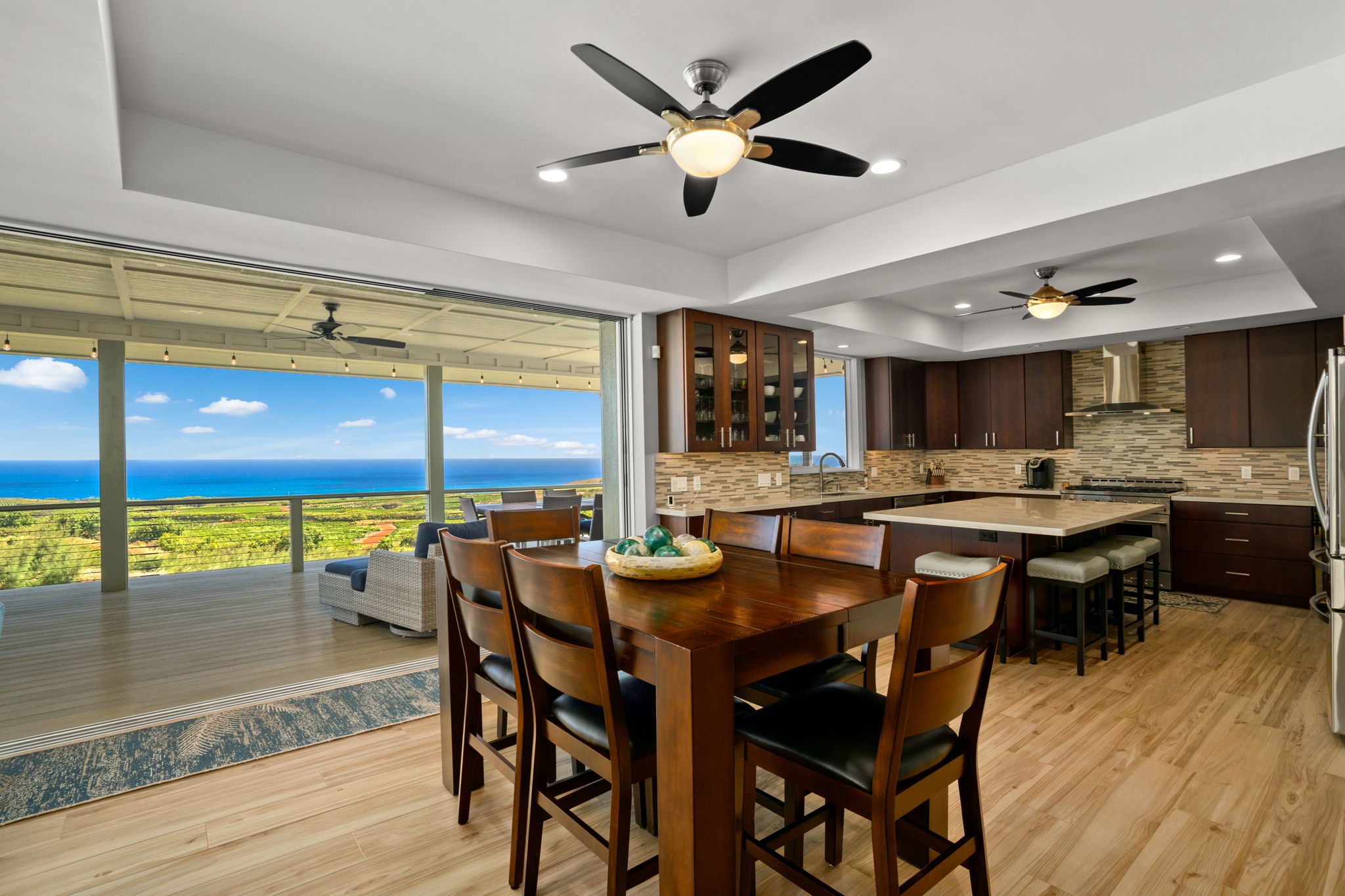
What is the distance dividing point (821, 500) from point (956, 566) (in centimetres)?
202

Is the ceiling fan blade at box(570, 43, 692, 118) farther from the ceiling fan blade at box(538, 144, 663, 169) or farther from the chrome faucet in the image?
the chrome faucet

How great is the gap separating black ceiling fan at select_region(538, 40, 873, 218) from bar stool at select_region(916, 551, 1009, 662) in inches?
93.3

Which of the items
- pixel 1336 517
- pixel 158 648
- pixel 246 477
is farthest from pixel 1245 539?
pixel 246 477

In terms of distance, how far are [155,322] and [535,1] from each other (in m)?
6.24

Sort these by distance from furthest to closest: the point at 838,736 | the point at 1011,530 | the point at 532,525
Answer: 1. the point at 1011,530
2. the point at 532,525
3. the point at 838,736

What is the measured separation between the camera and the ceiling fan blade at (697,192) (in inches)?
94.0

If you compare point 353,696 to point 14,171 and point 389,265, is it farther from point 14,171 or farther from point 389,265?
point 14,171

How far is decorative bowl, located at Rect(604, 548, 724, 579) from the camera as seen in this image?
192 cm

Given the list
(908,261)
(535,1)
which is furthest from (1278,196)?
(535,1)

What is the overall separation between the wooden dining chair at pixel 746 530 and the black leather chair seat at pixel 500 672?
0.88 m

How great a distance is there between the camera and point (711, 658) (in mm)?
1285

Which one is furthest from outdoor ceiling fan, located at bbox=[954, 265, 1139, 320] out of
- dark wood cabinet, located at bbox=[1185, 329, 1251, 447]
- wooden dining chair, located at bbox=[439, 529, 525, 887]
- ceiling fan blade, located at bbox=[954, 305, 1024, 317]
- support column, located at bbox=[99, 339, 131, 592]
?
support column, located at bbox=[99, 339, 131, 592]

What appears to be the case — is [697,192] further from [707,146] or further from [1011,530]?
[1011,530]

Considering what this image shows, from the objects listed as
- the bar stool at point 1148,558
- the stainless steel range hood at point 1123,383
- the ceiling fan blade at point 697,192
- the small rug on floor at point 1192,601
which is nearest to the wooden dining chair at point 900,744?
the ceiling fan blade at point 697,192
